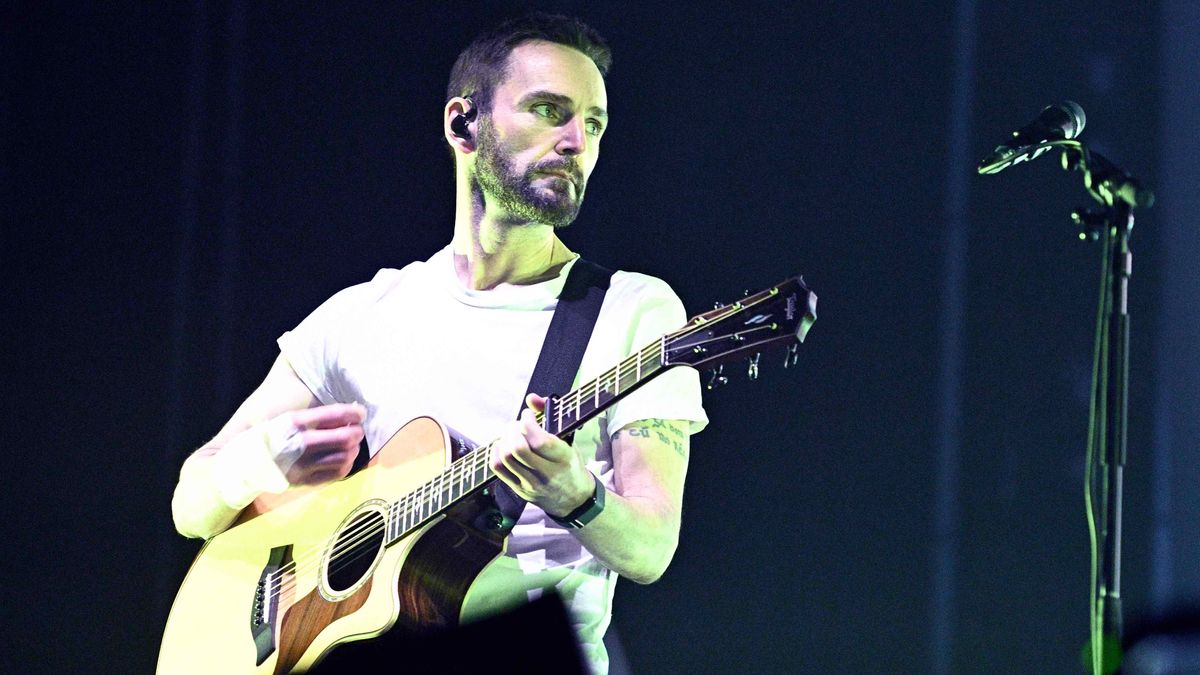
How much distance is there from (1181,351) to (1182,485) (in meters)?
0.29

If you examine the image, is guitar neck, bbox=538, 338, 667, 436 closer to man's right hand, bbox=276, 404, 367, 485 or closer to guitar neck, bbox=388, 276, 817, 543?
guitar neck, bbox=388, 276, 817, 543

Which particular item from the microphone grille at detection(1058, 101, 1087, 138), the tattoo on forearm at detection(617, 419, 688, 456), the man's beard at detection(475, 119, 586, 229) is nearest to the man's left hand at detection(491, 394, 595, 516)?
the tattoo on forearm at detection(617, 419, 688, 456)

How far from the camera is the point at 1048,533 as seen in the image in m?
2.81

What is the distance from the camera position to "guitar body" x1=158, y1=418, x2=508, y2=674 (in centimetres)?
239

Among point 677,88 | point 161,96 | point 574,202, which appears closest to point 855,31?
point 677,88

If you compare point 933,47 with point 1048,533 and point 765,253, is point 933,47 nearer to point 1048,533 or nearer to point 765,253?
point 765,253

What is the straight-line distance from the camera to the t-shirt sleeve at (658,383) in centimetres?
246

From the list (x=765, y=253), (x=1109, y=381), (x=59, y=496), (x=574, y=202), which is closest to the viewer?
(x=1109, y=381)

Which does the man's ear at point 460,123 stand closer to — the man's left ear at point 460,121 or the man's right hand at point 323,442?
the man's left ear at point 460,121

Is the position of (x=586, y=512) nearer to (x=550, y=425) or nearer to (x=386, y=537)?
(x=550, y=425)

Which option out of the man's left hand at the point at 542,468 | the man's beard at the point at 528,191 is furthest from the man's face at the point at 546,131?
the man's left hand at the point at 542,468

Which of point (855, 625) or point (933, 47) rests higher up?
point (933, 47)

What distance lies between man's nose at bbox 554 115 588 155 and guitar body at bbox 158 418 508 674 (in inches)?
24.4

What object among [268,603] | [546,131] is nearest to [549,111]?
[546,131]
